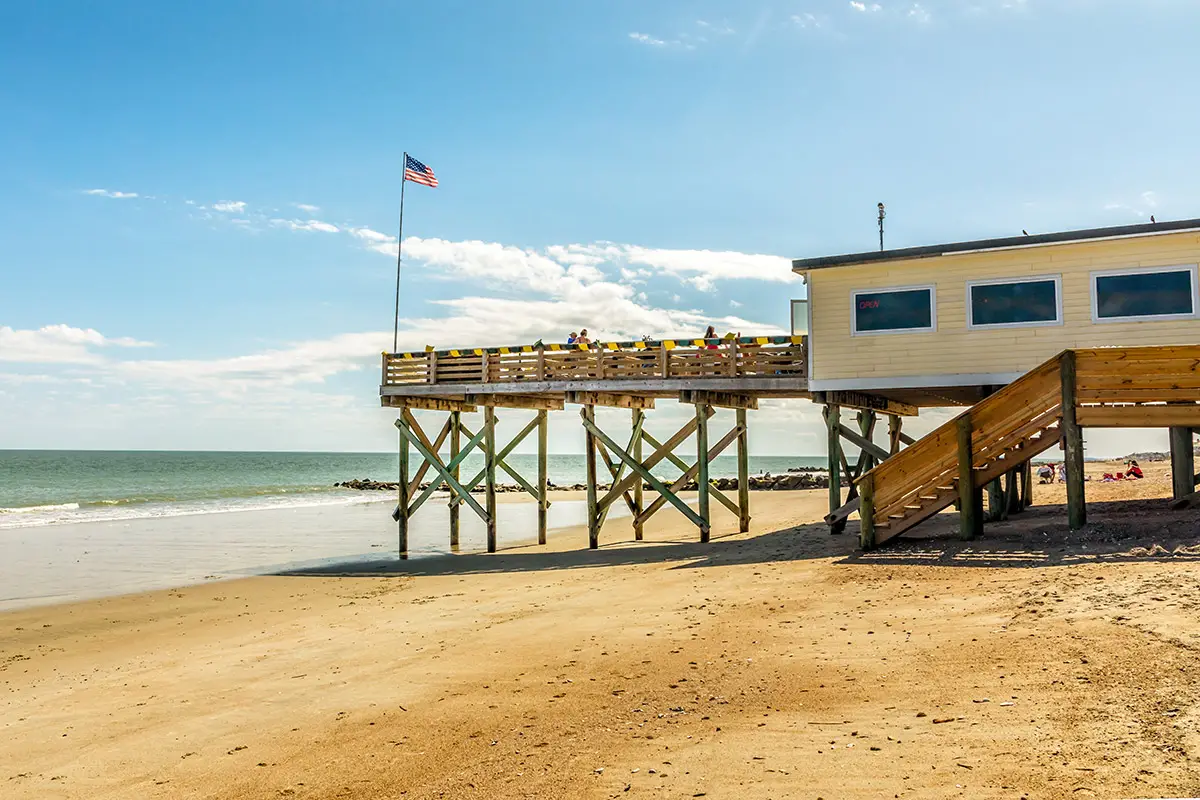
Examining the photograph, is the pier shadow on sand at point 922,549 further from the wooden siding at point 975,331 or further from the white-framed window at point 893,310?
the white-framed window at point 893,310

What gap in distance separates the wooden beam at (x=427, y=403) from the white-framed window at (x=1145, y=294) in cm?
1382

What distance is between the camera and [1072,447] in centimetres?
1314

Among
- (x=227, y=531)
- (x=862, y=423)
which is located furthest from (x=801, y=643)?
(x=227, y=531)

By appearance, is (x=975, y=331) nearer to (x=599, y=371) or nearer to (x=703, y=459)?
(x=703, y=459)

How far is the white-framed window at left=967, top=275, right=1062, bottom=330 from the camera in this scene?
15758 millimetres

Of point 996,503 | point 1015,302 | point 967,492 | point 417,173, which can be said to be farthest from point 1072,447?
point 417,173

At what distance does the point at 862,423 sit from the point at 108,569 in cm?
1696

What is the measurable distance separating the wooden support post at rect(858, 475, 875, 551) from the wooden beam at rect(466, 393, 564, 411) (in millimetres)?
9942

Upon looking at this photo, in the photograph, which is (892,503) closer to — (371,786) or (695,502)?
(371,786)

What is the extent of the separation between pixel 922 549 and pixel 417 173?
17.8 meters

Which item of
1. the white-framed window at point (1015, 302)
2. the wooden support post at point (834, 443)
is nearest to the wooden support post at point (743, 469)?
the wooden support post at point (834, 443)

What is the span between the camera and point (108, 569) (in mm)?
20062

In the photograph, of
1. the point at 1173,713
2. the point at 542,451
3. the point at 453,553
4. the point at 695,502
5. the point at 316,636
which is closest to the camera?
the point at 1173,713

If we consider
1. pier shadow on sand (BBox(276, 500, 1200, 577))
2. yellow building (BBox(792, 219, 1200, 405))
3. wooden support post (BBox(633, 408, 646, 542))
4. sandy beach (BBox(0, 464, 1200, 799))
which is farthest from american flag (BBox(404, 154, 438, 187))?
sandy beach (BBox(0, 464, 1200, 799))
